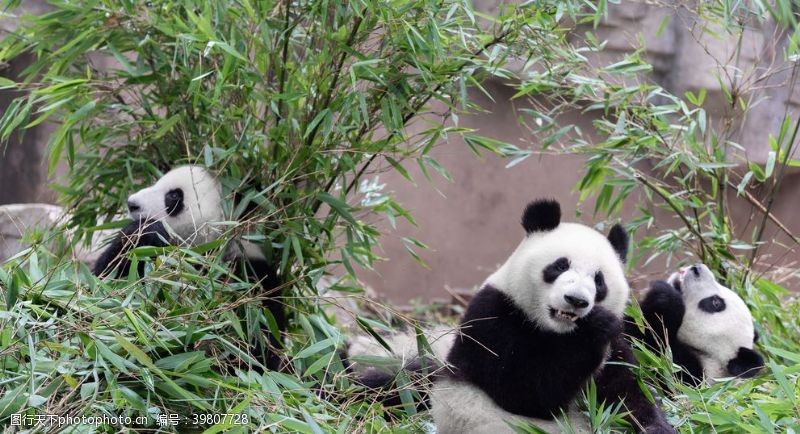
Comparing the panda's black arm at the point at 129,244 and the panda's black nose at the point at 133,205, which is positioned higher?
the panda's black nose at the point at 133,205

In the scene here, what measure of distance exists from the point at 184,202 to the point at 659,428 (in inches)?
75.9

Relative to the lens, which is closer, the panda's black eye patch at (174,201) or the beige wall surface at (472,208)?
the panda's black eye patch at (174,201)

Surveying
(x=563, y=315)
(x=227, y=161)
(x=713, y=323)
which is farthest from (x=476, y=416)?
(x=713, y=323)

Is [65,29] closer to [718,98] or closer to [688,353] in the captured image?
[688,353]

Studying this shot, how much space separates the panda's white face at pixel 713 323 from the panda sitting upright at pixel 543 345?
0.98m

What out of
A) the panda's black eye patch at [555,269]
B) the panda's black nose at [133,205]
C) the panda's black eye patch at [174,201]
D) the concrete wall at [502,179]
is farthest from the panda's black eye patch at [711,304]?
Result: the concrete wall at [502,179]

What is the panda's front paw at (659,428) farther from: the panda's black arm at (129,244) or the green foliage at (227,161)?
the panda's black arm at (129,244)

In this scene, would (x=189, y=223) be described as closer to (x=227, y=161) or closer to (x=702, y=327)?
(x=227, y=161)

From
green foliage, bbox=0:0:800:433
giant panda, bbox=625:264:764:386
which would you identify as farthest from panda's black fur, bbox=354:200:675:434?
giant panda, bbox=625:264:764:386

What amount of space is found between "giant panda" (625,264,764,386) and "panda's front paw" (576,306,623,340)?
76 cm

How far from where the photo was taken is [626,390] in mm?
3062

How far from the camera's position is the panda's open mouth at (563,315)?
293cm

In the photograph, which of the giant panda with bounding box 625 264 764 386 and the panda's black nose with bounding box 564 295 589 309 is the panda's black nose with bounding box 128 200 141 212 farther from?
the giant panda with bounding box 625 264 764 386

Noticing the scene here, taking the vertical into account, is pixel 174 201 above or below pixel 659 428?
above
